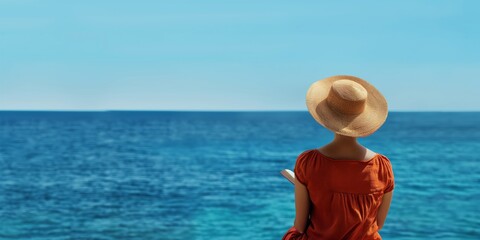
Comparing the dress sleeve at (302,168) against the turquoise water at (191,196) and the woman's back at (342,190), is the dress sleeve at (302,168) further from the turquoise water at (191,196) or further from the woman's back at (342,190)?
the turquoise water at (191,196)

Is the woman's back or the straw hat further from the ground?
the straw hat

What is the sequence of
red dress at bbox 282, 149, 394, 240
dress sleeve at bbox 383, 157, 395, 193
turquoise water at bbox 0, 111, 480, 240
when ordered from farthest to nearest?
1. turquoise water at bbox 0, 111, 480, 240
2. dress sleeve at bbox 383, 157, 395, 193
3. red dress at bbox 282, 149, 394, 240

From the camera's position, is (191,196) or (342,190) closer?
(342,190)

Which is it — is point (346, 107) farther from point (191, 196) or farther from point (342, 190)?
point (191, 196)

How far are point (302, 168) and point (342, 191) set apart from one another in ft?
0.59

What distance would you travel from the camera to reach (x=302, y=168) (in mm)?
2742

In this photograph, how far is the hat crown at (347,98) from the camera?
9.16 feet

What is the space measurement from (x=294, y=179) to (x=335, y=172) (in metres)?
0.20

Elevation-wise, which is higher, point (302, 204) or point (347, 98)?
point (347, 98)

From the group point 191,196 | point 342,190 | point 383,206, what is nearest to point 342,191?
point 342,190

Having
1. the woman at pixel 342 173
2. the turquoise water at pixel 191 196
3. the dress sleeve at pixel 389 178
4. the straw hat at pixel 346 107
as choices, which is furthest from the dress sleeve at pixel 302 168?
the turquoise water at pixel 191 196

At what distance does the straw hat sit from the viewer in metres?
2.75

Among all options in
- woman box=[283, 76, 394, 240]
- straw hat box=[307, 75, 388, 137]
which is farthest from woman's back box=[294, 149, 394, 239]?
straw hat box=[307, 75, 388, 137]

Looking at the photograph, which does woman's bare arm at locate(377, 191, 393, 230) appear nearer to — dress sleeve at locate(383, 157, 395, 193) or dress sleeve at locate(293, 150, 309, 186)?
dress sleeve at locate(383, 157, 395, 193)
